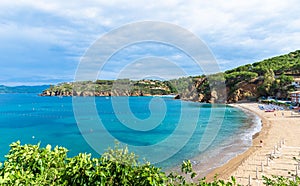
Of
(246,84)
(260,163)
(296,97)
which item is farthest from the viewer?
(246,84)

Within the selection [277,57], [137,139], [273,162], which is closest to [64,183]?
[273,162]

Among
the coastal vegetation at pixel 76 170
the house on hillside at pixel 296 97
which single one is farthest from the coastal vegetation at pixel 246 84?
the coastal vegetation at pixel 76 170

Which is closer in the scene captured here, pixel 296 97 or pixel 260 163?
pixel 260 163

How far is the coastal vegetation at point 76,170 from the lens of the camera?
143 inches

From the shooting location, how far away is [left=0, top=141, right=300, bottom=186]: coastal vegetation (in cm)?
363

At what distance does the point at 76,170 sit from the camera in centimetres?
380

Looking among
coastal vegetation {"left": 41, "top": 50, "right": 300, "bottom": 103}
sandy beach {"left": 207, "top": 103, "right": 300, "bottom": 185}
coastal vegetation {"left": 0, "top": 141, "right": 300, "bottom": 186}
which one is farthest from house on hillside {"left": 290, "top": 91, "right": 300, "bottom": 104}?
coastal vegetation {"left": 0, "top": 141, "right": 300, "bottom": 186}

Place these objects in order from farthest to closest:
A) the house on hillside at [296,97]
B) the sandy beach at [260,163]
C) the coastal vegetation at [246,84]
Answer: the coastal vegetation at [246,84], the house on hillside at [296,97], the sandy beach at [260,163]

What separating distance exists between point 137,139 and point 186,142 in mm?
6840

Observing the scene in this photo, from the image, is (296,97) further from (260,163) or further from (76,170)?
(76,170)

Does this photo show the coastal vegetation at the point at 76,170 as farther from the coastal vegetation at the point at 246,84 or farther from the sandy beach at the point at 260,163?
the coastal vegetation at the point at 246,84

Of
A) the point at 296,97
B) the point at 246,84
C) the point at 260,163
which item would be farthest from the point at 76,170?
the point at 246,84

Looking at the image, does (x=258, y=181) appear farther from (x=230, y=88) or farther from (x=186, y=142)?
(x=230, y=88)

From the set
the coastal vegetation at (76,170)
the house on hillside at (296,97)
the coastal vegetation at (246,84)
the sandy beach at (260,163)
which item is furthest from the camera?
the coastal vegetation at (246,84)
